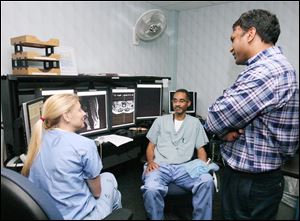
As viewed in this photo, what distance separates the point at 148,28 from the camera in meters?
1.78

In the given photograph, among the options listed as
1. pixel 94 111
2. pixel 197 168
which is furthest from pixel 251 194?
pixel 94 111

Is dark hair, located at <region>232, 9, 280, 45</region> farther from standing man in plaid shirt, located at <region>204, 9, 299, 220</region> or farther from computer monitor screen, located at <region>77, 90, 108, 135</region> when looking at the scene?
computer monitor screen, located at <region>77, 90, 108, 135</region>

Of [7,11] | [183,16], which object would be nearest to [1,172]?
[7,11]

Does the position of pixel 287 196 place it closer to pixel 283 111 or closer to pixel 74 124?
pixel 283 111

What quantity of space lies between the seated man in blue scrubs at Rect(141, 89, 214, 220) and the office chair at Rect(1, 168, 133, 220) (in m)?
0.90

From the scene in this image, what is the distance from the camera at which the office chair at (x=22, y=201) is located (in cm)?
72

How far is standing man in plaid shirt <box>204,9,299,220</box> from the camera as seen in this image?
563mm

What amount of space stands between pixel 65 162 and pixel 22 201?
310 mm

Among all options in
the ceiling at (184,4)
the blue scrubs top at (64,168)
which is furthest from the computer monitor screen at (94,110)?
the ceiling at (184,4)

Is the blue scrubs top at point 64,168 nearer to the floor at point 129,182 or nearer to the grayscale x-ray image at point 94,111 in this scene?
the floor at point 129,182

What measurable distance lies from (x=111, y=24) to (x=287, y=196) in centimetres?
159

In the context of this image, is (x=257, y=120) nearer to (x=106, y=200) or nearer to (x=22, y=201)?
(x=22, y=201)

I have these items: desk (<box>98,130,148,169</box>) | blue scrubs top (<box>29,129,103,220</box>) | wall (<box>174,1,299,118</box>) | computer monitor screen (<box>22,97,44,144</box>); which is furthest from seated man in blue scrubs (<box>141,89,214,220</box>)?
computer monitor screen (<box>22,97,44,144</box>)

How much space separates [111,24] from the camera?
5.71 feet
